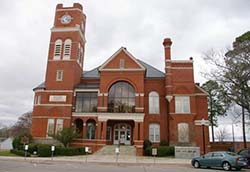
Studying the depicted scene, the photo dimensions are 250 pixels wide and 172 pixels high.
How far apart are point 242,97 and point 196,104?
33.8 feet

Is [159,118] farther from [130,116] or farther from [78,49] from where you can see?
[78,49]

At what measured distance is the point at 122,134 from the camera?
34.0 m

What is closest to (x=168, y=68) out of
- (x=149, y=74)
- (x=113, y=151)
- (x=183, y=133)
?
(x=149, y=74)

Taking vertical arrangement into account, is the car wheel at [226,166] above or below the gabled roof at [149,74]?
below

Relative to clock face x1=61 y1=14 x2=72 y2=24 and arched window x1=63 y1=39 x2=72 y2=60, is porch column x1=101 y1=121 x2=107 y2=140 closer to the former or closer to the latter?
arched window x1=63 y1=39 x2=72 y2=60

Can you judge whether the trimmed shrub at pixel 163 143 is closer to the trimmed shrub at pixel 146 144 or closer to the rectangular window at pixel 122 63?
the trimmed shrub at pixel 146 144

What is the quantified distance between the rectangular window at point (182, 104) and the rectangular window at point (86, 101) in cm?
1155

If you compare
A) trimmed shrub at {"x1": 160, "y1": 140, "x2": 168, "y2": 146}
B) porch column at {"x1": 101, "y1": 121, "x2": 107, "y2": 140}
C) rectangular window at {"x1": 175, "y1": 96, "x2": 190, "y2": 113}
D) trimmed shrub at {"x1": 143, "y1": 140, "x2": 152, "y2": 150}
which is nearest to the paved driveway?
porch column at {"x1": 101, "y1": 121, "x2": 107, "y2": 140}

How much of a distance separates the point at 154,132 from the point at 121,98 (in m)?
6.71

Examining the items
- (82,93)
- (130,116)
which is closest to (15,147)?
(82,93)

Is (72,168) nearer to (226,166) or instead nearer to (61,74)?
(226,166)

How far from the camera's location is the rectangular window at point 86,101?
3419 centimetres

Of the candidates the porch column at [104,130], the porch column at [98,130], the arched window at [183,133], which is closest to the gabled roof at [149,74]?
the arched window at [183,133]

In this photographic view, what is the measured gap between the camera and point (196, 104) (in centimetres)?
3334
